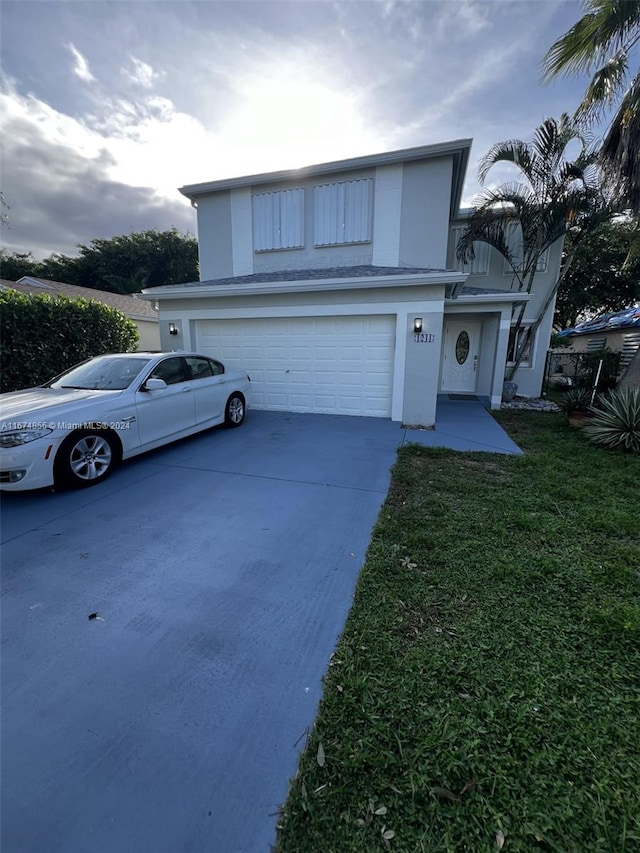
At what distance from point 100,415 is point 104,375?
3.75 ft

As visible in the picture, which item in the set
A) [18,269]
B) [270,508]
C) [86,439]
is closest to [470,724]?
[270,508]

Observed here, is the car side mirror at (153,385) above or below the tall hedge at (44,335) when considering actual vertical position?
below

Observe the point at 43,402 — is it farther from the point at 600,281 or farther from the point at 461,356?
the point at 600,281

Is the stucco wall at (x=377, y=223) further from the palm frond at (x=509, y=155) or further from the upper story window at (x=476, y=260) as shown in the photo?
the upper story window at (x=476, y=260)

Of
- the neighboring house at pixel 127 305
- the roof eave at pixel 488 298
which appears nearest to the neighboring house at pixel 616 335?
the roof eave at pixel 488 298

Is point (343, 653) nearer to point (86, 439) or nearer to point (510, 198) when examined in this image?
point (86, 439)

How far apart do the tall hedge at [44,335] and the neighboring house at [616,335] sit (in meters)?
13.5

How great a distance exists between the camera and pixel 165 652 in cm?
219

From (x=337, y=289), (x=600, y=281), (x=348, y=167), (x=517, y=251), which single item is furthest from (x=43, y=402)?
(x=600, y=281)

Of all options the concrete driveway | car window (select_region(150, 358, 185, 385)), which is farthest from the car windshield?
the concrete driveway

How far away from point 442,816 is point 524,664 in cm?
96

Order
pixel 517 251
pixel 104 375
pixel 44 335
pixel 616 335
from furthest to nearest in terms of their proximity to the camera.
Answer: pixel 616 335 < pixel 517 251 < pixel 44 335 < pixel 104 375

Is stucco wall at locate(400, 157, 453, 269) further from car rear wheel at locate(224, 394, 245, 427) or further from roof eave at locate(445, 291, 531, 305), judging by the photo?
car rear wheel at locate(224, 394, 245, 427)

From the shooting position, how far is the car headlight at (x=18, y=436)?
383 cm
